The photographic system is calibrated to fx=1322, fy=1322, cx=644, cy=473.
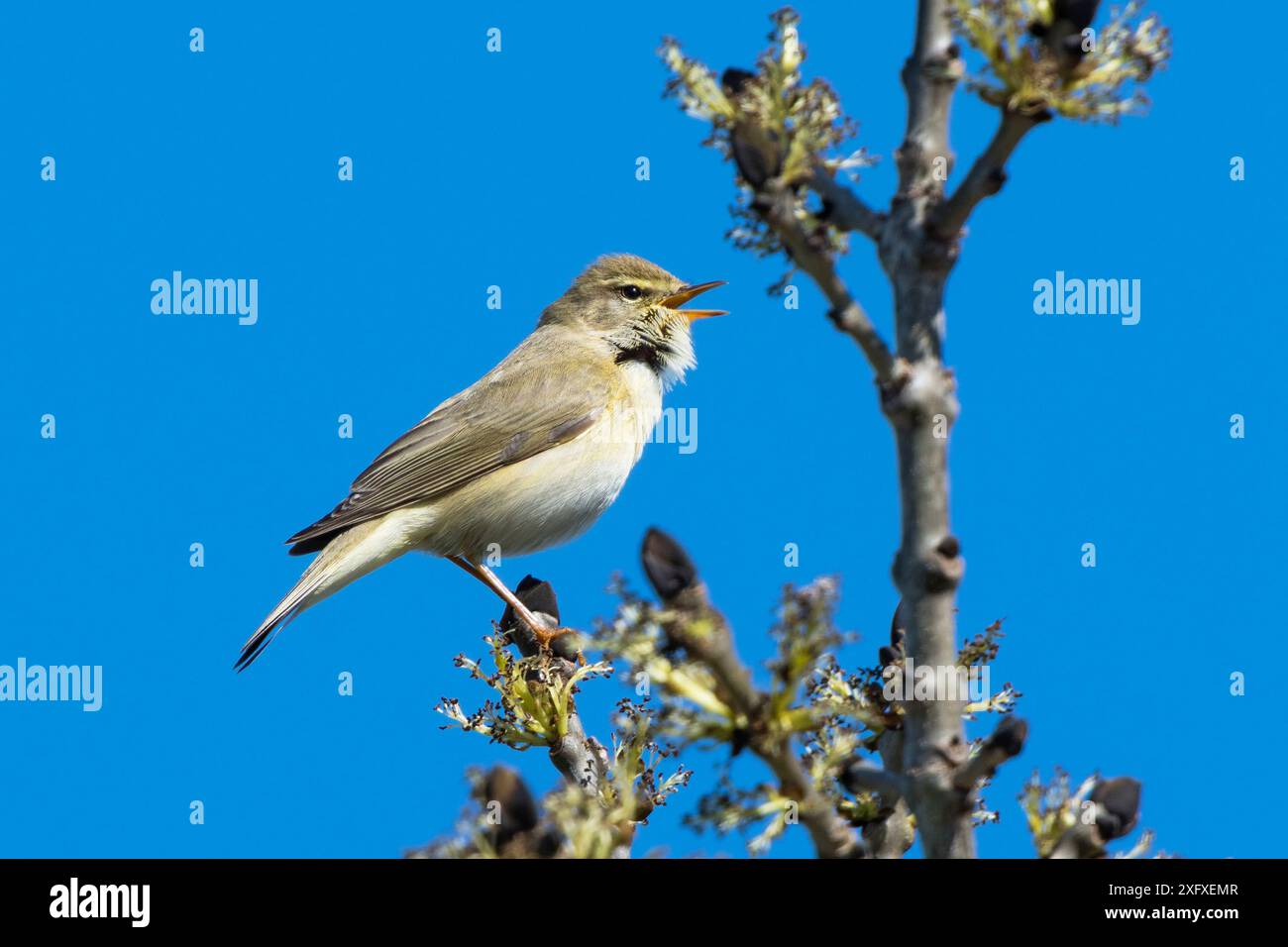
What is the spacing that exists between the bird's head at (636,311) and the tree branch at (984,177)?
4935 millimetres

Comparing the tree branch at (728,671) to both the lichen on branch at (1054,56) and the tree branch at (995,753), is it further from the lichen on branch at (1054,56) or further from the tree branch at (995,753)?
the lichen on branch at (1054,56)

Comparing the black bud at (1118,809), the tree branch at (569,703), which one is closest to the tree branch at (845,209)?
the black bud at (1118,809)

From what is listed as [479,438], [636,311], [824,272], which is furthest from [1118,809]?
[636,311]

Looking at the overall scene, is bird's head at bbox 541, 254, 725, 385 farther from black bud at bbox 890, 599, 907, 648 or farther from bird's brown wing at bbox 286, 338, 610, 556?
black bud at bbox 890, 599, 907, 648

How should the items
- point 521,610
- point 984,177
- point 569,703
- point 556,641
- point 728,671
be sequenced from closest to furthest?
point 728,671 < point 984,177 < point 569,703 < point 556,641 < point 521,610

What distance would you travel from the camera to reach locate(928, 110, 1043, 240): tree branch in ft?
8.55

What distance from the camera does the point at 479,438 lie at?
780 centimetres

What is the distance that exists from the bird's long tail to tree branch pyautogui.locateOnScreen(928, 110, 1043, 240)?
497cm

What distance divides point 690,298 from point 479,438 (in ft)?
4.98

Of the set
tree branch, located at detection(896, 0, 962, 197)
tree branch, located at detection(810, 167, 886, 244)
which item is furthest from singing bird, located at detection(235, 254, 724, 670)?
tree branch, located at detection(896, 0, 962, 197)

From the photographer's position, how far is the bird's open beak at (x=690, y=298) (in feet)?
25.3

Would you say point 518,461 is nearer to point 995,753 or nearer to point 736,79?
point 736,79

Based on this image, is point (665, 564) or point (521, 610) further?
point (521, 610)
